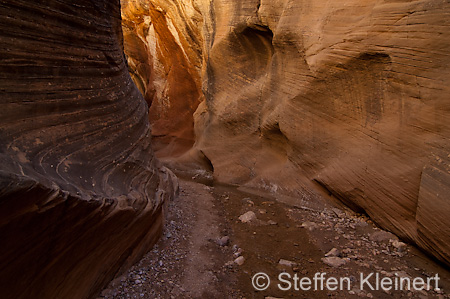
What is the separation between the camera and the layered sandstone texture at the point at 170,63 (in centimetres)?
977

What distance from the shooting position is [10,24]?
2566mm

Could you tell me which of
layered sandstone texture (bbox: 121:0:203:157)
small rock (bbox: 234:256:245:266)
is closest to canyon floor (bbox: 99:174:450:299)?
small rock (bbox: 234:256:245:266)

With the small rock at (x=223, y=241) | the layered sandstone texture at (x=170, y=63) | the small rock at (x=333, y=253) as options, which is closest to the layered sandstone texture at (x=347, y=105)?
the small rock at (x=333, y=253)

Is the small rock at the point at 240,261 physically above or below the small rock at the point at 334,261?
above

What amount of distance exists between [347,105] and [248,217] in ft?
6.86

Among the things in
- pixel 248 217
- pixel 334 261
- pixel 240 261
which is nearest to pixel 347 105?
pixel 248 217

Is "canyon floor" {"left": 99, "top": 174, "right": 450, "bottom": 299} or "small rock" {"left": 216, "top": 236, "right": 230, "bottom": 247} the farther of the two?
"small rock" {"left": 216, "top": 236, "right": 230, "bottom": 247}

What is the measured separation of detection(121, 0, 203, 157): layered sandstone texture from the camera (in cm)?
977

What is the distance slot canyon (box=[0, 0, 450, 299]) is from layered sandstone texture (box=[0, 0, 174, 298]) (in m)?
0.01

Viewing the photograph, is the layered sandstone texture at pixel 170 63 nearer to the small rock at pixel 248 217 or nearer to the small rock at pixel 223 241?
the small rock at pixel 248 217

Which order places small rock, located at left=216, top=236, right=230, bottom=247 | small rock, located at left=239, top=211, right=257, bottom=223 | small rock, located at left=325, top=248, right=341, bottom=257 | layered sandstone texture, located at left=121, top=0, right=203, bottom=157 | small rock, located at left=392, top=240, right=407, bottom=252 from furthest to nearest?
layered sandstone texture, located at left=121, top=0, right=203, bottom=157, small rock, located at left=239, top=211, right=257, bottom=223, small rock, located at left=216, top=236, right=230, bottom=247, small rock, located at left=392, top=240, right=407, bottom=252, small rock, located at left=325, top=248, right=341, bottom=257

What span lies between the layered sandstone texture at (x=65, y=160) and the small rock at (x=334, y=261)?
6.01ft

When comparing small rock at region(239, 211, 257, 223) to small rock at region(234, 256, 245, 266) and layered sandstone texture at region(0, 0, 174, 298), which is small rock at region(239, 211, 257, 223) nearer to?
small rock at region(234, 256, 245, 266)

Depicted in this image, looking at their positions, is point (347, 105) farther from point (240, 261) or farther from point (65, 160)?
point (65, 160)
